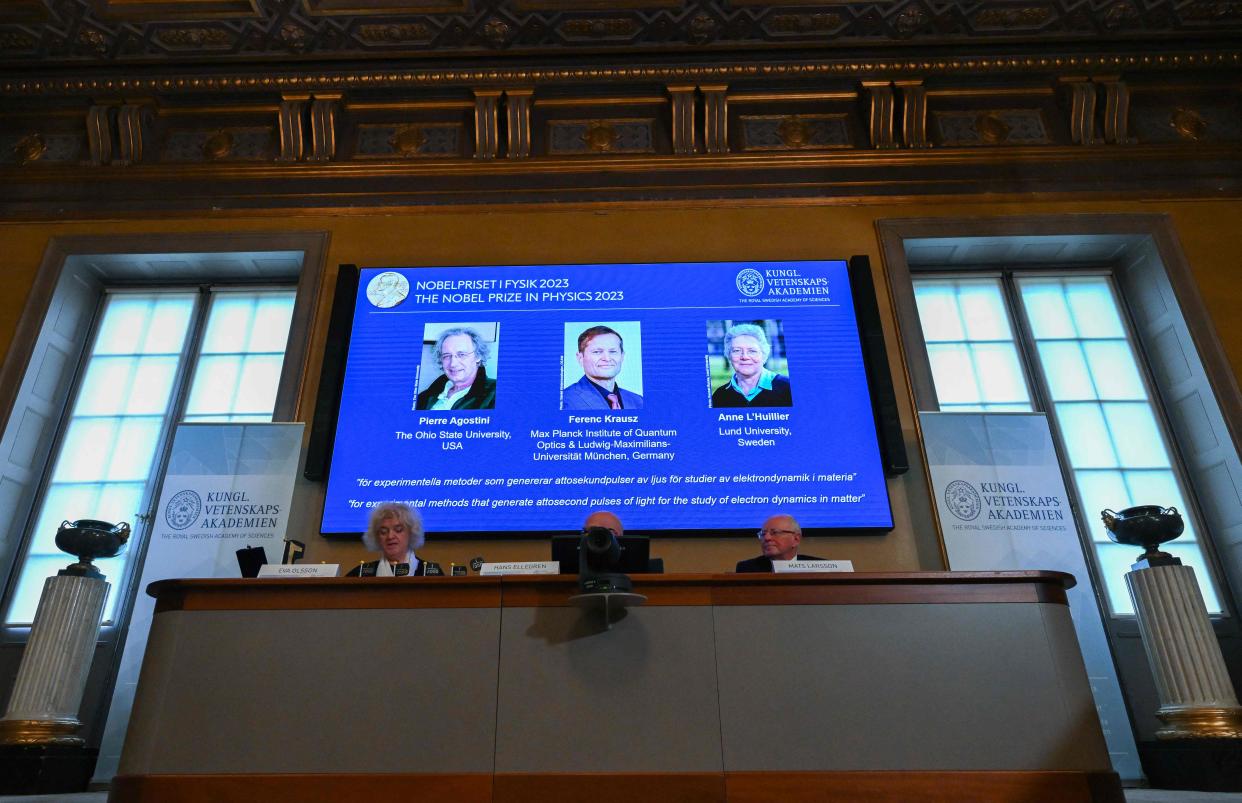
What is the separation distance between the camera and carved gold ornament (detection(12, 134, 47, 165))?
5.53 metres

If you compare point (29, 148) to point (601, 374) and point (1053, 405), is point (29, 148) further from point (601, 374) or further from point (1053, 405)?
point (1053, 405)

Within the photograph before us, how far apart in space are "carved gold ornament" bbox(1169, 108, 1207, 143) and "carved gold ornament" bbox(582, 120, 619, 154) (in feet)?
12.2

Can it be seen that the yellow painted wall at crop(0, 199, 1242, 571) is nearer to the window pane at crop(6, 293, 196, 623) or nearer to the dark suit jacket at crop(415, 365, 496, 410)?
the window pane at crop(6, 293, 196, 623)

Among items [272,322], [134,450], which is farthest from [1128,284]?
[134,450]

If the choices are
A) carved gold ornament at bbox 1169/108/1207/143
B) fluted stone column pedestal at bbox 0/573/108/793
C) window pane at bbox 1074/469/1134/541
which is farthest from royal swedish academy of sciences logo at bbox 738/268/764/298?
fluted stone column pedestal at bbox 0/573/108/793

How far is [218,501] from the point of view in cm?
431

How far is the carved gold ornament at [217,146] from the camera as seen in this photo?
5551mm

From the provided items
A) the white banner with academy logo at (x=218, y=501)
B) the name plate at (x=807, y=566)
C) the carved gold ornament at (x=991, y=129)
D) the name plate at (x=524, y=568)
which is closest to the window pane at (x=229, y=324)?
the white banner with academy logo at (x=218, y=501)

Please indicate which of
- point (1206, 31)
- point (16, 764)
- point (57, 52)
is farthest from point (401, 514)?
point (1206, 31)

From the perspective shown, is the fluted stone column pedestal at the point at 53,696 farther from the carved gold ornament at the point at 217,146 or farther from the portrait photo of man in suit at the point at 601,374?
the carved gold ornament at the point at 217,146

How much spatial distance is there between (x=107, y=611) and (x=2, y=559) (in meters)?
0.68

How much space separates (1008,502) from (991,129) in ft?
8.97

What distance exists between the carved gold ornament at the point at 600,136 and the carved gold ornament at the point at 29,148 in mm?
3672

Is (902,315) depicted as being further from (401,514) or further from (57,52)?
(57,52)
